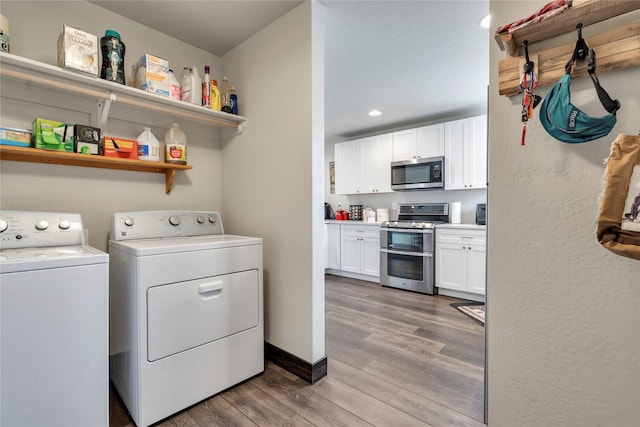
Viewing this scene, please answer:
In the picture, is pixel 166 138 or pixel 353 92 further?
pixel 353 92

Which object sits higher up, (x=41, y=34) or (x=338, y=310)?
(x=41, y=34)

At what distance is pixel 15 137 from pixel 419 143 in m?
3.86

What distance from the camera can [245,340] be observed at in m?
1.76

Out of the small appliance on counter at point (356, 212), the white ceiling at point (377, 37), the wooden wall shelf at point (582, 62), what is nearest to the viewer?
the wooden wall shelf at point (582, 62)

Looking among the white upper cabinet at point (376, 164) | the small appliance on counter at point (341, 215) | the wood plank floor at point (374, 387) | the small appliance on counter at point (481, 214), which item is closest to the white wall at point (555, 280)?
the wood plank floor at point (374, 387)

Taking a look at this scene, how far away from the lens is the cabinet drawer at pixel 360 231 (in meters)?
4.21

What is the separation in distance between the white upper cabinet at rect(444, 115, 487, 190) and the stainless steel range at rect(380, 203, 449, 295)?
41 centimetres

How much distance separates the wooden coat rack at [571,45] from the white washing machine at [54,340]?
1720 millimetres

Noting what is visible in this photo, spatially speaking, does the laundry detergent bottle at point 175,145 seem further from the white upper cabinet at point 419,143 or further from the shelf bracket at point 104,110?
the white upper cabinet at point 419,143

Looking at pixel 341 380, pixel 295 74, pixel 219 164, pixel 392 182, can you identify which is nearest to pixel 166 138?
pixel 219 164

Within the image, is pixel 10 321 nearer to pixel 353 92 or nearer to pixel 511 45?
pixel 511 45

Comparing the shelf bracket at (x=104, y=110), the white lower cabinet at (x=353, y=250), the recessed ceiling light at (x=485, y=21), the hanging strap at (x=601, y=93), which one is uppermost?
the recessed ceiling light at (x=485, y=21)

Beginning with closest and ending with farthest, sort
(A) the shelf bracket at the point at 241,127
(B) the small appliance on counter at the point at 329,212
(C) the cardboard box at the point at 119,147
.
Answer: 1. (C) the cardboard box at the point at 119,147
2. (A) the shelf bracket at the point at 241,127
3. (B) the small appliance on counter at the point at 329,212

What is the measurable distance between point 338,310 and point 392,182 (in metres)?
2.03
